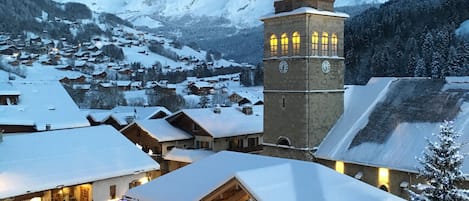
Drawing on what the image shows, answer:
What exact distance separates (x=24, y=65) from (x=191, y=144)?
106 m

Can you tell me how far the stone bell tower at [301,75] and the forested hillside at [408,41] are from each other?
52.3 m

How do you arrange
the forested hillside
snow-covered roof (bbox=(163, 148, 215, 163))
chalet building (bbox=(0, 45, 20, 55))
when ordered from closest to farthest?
snow-covered roof (bbox=(163, 148, 215, 163)), the forested hillside, chalet building (bbox=(0, 45, 20, 55))

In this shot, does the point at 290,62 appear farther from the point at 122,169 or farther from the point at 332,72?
the point at 122,169

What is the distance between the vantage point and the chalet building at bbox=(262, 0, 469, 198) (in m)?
24.8

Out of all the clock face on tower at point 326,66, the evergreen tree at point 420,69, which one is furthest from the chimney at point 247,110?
the evergreen tree at point 420,69

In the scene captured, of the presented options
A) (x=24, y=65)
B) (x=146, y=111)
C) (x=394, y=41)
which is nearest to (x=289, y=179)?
(x=146, y=111)

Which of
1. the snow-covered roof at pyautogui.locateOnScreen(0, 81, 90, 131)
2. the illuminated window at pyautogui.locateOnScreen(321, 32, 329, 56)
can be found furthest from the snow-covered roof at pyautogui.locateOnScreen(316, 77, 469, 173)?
the snow-covered roof at pyautogui.locateOnScreen(0, 81, 90, 131)

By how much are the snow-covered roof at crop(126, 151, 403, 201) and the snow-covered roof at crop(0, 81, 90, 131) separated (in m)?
27.6

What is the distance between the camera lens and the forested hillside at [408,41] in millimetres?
79625

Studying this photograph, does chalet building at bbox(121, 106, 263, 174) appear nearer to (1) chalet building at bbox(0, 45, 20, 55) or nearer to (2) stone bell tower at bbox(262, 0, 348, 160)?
Answer: (2) stone bell tower at bbox(262, 0, 348, 160)

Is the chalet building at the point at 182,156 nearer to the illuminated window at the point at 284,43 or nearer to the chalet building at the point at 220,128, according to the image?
the chalet building at the point at 220,128

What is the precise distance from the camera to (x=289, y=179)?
530 inches

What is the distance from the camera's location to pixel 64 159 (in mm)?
26719

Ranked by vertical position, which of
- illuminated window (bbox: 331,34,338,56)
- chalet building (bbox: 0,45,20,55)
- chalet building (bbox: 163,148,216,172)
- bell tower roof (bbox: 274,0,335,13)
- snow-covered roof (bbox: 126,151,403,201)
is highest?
chalet building (bbox: 0,45,20,55)
